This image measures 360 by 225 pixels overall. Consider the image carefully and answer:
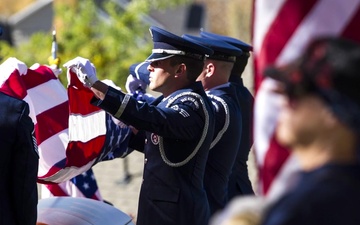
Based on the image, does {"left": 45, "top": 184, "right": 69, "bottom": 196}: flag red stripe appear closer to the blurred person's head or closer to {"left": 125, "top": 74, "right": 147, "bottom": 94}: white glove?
{"left": 125, "top": 74, "right": 147, "bottom": 94}: white glove

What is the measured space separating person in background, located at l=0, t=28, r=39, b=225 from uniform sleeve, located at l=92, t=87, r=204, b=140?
1.06 feet

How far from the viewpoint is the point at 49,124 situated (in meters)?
5.50

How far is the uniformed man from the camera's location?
15.1 feet

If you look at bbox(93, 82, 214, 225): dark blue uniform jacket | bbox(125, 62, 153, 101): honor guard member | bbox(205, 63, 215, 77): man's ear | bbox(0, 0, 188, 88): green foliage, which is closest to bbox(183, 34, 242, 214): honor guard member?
bbox(205, 63, 215, 77): man's ear

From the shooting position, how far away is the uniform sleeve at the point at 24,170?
15.1 ft

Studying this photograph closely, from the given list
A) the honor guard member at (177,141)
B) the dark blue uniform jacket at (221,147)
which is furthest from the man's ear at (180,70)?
the dark blue uniform jacket at (221,147)

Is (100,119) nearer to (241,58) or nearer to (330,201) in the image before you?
(241,58)

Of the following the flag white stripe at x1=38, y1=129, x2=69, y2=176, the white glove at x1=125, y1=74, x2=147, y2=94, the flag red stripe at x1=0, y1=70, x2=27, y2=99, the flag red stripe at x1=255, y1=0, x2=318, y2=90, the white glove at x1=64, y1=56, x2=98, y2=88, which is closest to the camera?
the flag red stripe at x1=255, y1=0, x2=318, y2=90

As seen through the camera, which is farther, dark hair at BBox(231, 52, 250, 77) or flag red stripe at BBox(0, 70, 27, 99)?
dark hair at BBox(231, 52, 250, 77)

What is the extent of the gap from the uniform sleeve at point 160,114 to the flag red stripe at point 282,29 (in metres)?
1.51

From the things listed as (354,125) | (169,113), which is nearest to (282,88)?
(354,125)

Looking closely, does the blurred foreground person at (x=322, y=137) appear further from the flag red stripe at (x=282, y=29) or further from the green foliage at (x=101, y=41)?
the green foliage at (x=101, y=41)

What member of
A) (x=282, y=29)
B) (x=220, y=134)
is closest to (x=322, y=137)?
(x=282, y=29)

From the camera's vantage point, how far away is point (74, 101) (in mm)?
5398
